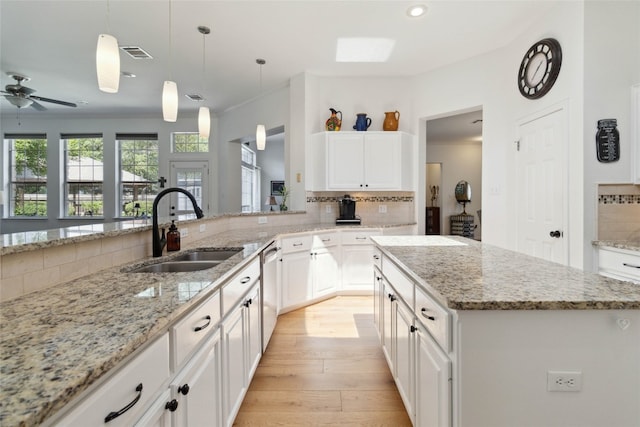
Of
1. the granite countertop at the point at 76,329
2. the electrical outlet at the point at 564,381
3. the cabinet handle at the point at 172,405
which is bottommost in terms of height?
the cabinet handle at the point at 172,405

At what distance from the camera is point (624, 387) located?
0.97 metres

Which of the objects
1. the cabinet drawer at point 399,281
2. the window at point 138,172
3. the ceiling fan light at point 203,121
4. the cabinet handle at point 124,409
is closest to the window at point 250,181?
the window at point 138,172

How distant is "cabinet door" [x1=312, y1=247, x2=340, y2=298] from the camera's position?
139 inches

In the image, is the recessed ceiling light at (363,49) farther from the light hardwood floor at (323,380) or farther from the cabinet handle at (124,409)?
Answer: the cabinet handle at (124,409)

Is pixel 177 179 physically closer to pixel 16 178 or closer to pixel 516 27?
pixel 16 178

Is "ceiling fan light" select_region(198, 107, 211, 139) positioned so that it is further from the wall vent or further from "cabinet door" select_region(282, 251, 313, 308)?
the wall vent

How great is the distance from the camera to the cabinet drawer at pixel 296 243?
10.3ft

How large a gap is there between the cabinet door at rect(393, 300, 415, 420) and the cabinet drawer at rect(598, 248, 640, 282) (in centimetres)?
179

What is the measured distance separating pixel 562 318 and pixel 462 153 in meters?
7.80

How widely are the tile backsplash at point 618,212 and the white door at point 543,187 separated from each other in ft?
0.78

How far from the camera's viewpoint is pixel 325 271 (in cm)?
365

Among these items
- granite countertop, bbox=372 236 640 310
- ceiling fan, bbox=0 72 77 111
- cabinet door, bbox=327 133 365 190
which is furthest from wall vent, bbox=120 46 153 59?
granite countertop, bbox=372 236 640 310

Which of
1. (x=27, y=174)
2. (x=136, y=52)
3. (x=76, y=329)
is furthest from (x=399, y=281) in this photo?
(x=27, y=174)

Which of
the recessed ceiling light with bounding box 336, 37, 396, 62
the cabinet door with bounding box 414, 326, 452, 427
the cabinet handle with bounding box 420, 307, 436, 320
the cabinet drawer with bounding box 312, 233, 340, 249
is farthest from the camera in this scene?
the cabinet drawer with bounding box 312, 233, 340, 249
